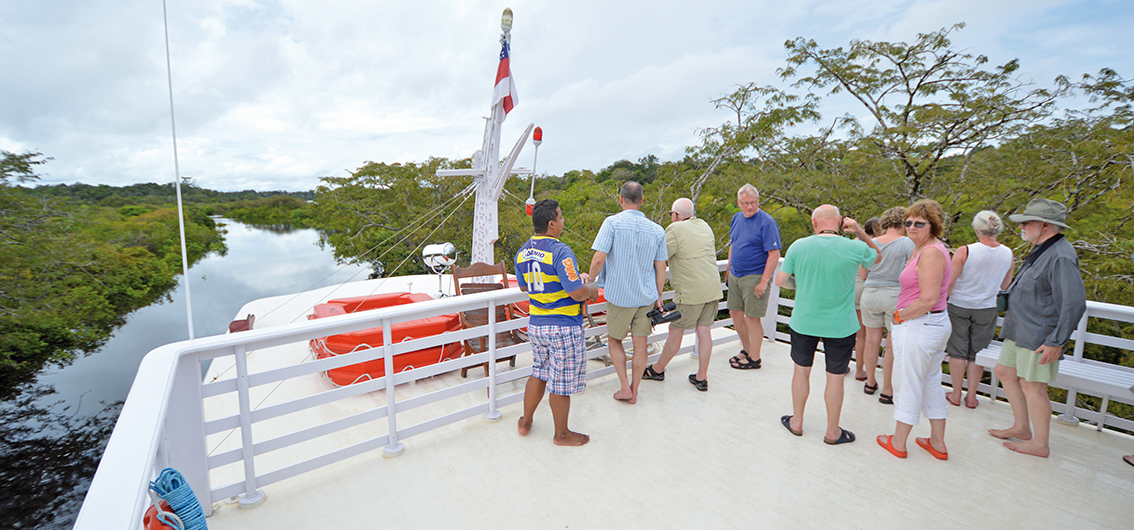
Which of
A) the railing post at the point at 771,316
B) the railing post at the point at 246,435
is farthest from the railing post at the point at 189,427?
the railing post at the point at 771,316

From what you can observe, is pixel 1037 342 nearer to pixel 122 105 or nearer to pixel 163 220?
pixel 122 105

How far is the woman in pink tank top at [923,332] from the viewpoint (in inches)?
93.7

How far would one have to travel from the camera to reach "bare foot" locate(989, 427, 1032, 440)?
280cm

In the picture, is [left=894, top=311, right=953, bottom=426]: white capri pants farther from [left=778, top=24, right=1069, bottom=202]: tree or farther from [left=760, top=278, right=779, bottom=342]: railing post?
[left=778, top=24, right=1069, bottom=202]: tree

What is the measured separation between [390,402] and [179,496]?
1610 mm

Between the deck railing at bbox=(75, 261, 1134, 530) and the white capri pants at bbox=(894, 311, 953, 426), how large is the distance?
1.49 meters

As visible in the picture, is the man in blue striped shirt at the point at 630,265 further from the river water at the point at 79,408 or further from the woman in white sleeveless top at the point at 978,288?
the river water at the point at 79,408

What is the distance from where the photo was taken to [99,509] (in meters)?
0.72

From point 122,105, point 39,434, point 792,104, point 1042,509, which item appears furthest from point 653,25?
point 39,434

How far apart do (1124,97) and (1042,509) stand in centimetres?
743

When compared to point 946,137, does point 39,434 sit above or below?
below

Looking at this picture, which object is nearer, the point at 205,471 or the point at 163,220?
the point at 205,471

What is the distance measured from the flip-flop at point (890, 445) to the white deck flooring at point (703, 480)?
0.11 ft

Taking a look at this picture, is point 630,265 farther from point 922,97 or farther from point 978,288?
point 922,97
